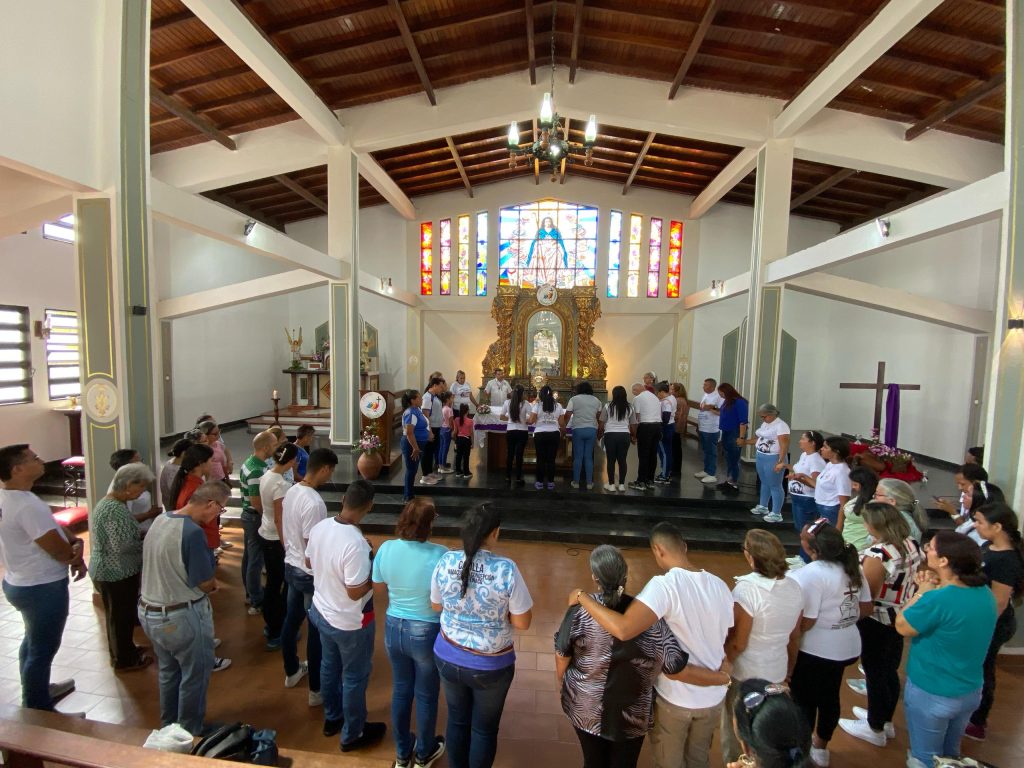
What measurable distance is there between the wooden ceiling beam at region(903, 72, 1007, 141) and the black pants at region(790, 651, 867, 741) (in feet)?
22.2

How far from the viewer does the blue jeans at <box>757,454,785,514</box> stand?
18.3ft

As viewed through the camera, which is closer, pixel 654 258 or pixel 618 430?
pixel 618 430

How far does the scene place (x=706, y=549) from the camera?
5.68m

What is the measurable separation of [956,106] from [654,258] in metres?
7.31

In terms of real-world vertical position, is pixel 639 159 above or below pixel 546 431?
above

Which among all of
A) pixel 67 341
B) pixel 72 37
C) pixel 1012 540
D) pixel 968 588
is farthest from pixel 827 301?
pixel 67 341

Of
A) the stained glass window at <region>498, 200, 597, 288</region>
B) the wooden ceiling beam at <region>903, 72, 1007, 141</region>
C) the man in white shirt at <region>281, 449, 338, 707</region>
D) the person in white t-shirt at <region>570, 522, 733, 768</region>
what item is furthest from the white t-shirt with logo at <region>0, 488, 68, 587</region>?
the stained glass window at <region>498, 200, 597, 288</region>

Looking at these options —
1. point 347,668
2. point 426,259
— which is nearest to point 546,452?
point 347,668

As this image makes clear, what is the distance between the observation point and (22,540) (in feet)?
8.89

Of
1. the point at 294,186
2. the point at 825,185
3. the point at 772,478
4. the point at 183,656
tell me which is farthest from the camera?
the point at 294,186

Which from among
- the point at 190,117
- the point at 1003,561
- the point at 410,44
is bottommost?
the point at 1003,561

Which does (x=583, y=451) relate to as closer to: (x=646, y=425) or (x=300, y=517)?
(x=646, y=425)

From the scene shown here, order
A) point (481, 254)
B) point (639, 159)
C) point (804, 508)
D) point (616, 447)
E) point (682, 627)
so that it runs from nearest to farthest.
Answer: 1. point (682, 627)
2. point (804, 508)
3. point (616, 447)
4. point (639, 159)
5. point (481, 254)

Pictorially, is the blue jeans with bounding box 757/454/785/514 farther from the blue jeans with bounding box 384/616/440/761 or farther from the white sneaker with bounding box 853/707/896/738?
the blue jeans with bounding box 384/616/440/761
